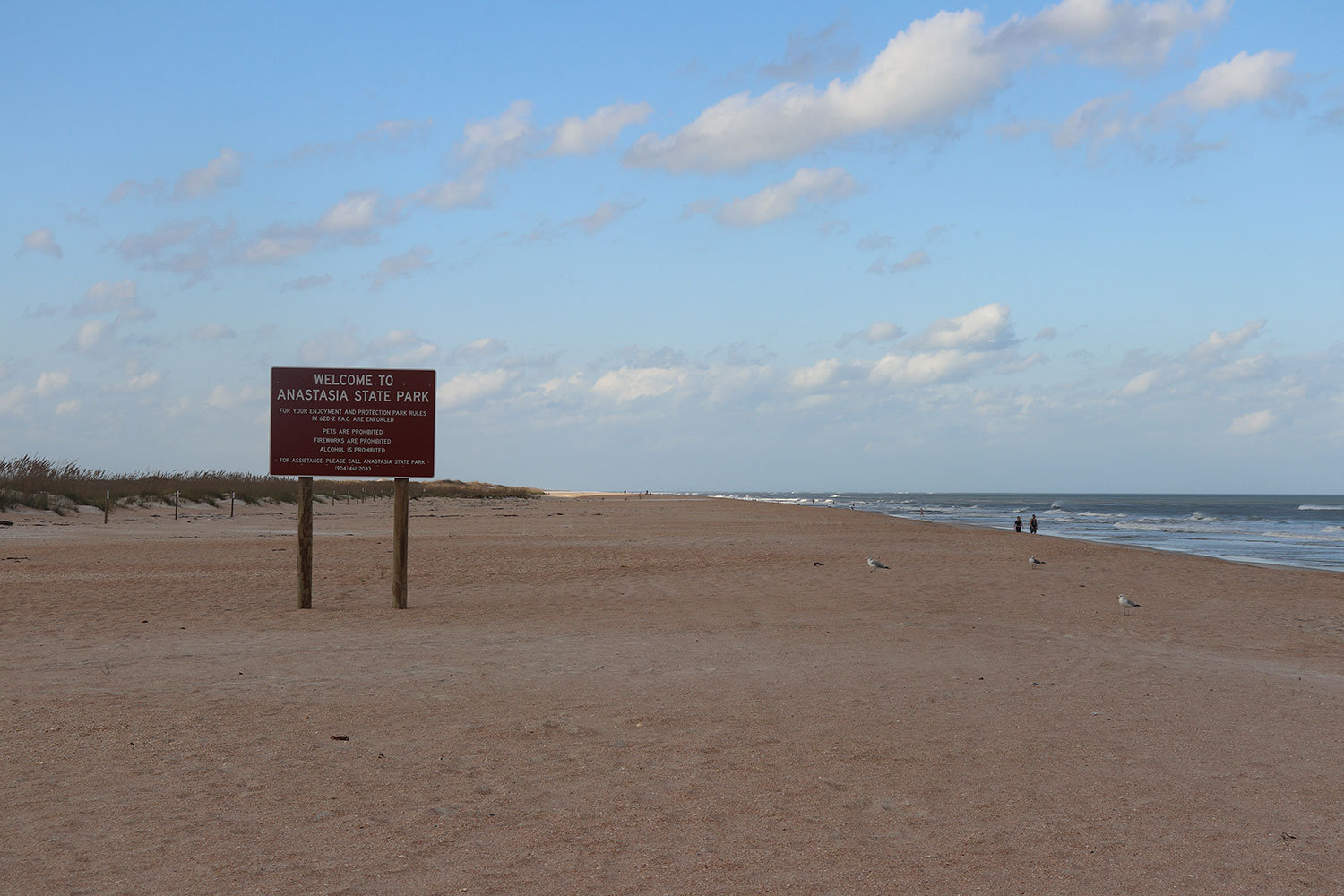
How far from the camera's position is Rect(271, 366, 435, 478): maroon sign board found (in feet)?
47.1

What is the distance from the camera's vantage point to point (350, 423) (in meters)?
14.4

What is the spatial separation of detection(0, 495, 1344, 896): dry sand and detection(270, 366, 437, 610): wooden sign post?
1.92m

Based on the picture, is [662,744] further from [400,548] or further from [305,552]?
[305,552]

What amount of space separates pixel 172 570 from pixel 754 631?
11656mm

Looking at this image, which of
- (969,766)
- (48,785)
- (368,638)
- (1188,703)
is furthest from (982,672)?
(48,785)

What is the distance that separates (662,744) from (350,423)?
911cm

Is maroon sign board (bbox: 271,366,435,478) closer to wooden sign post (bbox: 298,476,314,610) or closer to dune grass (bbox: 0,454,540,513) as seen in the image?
wooden sign post (bbox: 298,476,314,610)

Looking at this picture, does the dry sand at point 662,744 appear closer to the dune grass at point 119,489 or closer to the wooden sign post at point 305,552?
the wooden sign post at point 305,552

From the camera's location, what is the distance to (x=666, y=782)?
19.3ft

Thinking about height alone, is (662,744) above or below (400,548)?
below

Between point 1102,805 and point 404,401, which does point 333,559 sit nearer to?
point 404,401

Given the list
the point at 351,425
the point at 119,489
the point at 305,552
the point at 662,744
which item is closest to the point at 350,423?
the point at 351,425

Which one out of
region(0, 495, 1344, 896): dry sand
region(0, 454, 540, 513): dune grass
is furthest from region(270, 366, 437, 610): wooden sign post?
region(0, 454, 540, 513): dune grass

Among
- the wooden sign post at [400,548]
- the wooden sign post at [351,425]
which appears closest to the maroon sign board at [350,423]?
the wooden sign post at [351,425]
